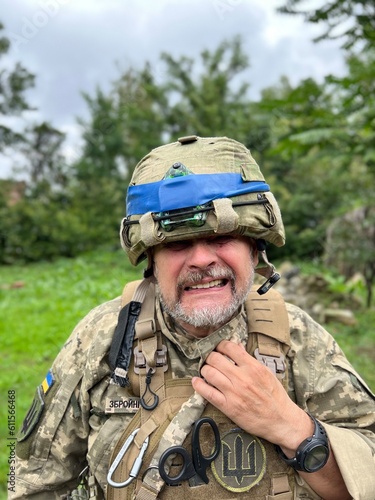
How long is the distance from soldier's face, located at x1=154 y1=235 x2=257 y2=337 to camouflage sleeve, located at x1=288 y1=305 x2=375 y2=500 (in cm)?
34

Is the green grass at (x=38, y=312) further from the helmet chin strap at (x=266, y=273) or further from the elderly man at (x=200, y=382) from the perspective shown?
the helmet chin strap at (x=266, y=273)

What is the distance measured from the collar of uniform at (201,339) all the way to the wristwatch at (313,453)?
0.45m

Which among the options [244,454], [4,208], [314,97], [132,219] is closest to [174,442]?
[244,454]

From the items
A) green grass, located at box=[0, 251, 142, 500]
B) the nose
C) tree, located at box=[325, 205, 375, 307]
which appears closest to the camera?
the nose

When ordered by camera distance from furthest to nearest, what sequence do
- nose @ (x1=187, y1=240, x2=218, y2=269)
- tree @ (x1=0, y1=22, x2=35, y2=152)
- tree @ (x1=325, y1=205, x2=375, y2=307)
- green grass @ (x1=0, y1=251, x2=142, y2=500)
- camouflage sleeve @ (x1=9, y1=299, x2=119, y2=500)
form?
tree @ (x1=0, y1=22, x2=35, y2=152) < tree @ (x1=325, y1=205, x2=375, y2=307) < green grass @ (x1=0, y1=251, x2=142, y2=500) < camouflage sleeve @ (x1=9, y1=299, x2=119, y2=500) < nose @ (x1=187, y1=240, x2=218, y2=269)

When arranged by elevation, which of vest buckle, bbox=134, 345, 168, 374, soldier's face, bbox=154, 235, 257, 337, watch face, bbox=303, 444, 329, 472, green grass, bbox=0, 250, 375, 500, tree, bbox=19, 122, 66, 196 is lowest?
watch face, bbox=303, 444, 329, 472

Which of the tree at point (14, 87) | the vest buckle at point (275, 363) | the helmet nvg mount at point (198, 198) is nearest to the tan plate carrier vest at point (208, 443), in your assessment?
the vest buckle at point (275, 363)

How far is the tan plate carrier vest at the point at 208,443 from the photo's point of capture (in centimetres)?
188

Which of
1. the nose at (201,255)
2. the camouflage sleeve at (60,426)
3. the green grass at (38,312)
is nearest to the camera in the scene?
the nose at (201,255)

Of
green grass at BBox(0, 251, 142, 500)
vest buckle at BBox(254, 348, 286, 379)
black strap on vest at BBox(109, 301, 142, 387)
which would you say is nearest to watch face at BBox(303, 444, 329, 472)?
vest buckle at BBox(254, 348, 286, 379)

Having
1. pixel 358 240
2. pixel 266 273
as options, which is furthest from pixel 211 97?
pixel 266 273

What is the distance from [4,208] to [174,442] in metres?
21.1

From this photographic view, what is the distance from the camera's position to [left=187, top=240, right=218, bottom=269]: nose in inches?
74.7

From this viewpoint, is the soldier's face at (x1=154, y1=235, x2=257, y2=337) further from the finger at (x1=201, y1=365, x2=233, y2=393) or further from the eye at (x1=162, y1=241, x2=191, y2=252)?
the finger at (x1=201, y1=365, x2=233, y2=393)
